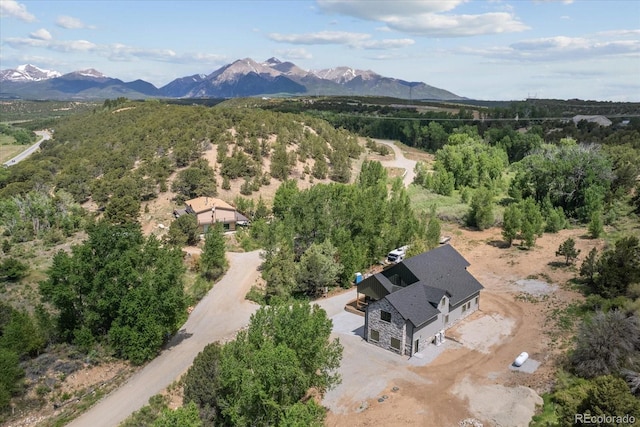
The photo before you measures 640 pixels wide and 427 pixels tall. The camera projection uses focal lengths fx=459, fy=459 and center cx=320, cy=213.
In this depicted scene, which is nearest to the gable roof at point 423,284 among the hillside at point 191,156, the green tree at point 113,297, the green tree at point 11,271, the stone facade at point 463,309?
the stone facade at point 463,309

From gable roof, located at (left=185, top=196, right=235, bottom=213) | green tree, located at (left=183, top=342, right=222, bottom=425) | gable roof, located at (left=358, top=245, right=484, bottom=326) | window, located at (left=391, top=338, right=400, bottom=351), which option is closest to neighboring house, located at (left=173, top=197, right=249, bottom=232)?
gable roof, located at (left=185, top=196, right=235, bottom=213)

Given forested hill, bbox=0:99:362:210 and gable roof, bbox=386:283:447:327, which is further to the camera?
forested hill, bbox=0:99:362:210

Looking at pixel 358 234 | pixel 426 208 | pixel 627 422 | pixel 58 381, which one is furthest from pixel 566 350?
pixel 426 208

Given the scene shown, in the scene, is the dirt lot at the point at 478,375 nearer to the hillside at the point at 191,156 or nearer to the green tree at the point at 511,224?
the green tree at the point at 511,224

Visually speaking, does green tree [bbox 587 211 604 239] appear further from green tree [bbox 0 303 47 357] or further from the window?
green tree [bbox 0 303 47 357]

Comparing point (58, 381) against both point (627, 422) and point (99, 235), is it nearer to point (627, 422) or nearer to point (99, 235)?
point (99, 235)

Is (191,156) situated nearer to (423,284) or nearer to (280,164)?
(280,164)
